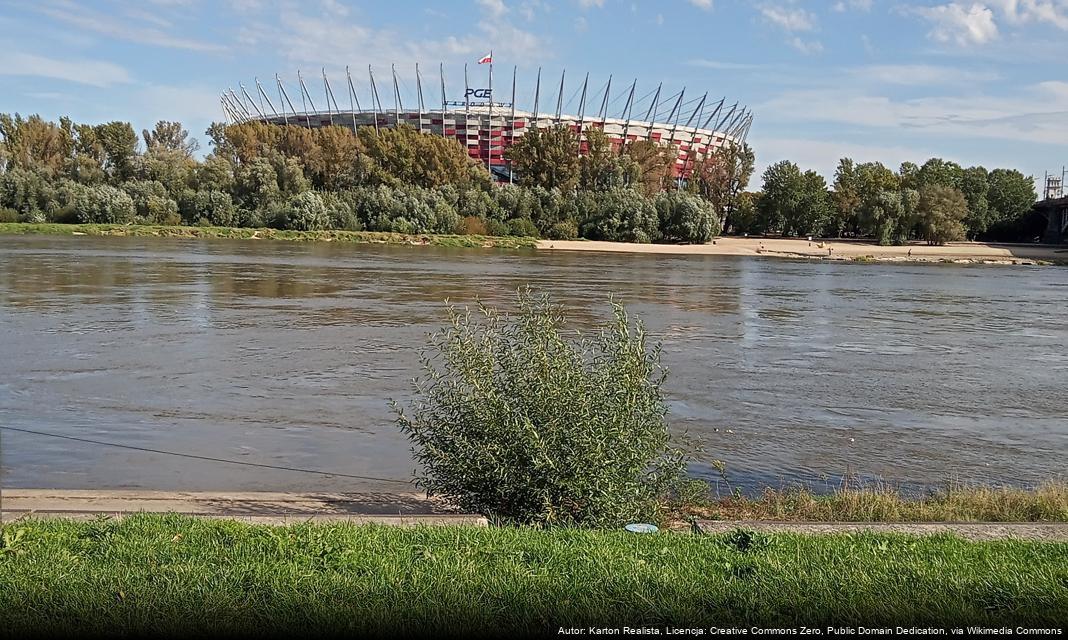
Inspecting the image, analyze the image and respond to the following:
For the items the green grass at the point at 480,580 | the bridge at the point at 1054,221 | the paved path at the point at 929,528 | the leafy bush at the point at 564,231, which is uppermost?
the bridge at the point at 1054,221

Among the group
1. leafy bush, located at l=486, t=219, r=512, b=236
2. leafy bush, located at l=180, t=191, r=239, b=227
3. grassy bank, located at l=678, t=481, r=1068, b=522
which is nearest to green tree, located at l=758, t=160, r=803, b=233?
leafy bush, located at l=486, t=219, r=512, b=236

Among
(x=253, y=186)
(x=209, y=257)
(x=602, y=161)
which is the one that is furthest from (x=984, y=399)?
(x=602, y=161)

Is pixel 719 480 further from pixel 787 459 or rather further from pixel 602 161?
pixel 602 161

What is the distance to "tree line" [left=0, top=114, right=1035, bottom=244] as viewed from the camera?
318 ft

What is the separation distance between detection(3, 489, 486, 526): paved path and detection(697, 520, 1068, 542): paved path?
2166 mm

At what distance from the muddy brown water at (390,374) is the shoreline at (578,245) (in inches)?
1656

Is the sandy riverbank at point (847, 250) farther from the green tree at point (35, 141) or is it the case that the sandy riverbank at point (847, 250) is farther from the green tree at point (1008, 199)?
the green tree at point (35, 141)

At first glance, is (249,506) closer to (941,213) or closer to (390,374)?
(390,374)

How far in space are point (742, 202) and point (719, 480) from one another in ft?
401

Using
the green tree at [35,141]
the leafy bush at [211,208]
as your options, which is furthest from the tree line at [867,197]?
the green tree at [35,141]

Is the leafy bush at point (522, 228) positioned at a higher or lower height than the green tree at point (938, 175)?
lower

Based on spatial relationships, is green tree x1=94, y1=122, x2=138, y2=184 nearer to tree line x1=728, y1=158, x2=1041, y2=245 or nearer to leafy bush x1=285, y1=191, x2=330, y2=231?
leafy bush x1=285, y1=191, x2=330, y2=231

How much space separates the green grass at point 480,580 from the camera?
17.2 ft

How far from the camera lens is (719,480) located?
12203 millimetres
